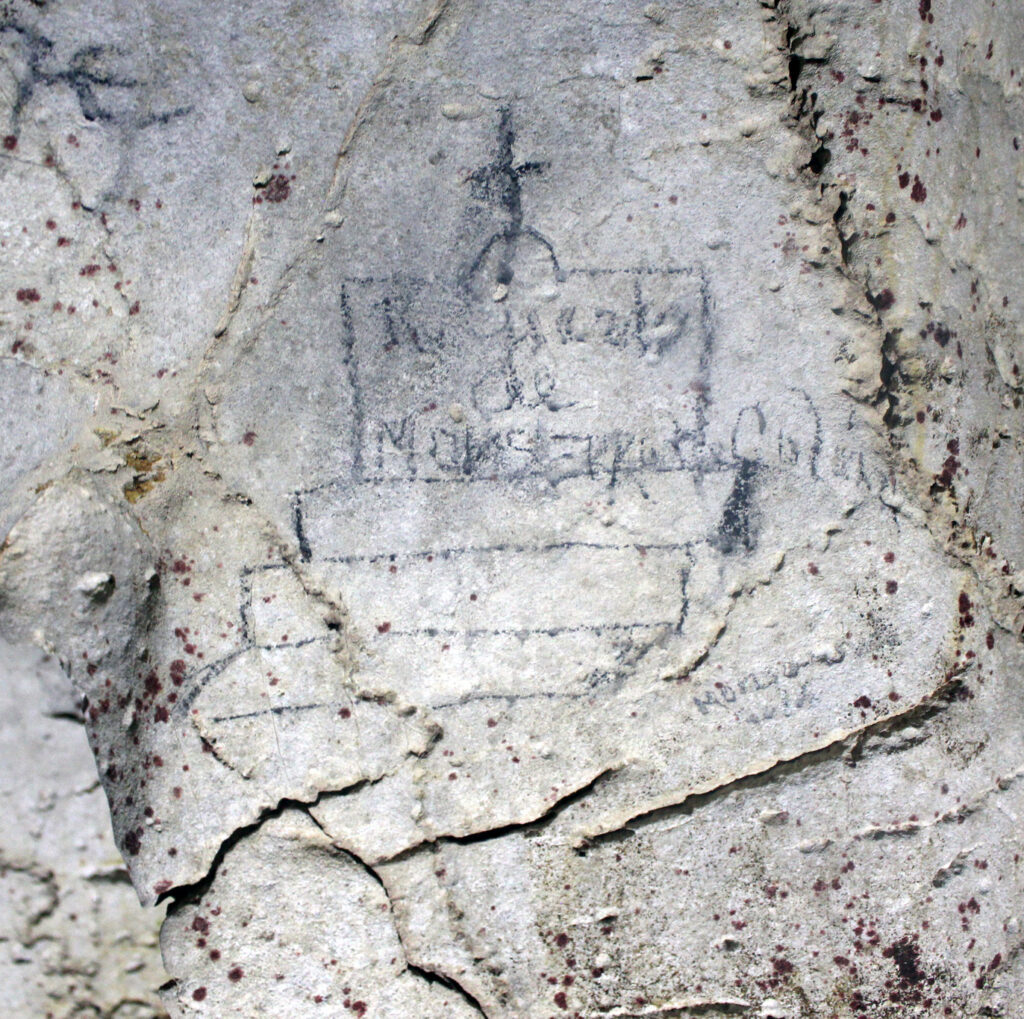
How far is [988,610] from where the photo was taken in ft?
4.70

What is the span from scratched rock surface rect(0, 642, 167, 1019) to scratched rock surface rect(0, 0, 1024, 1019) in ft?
0.17

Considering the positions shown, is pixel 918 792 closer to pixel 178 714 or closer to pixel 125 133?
pixel 178 714

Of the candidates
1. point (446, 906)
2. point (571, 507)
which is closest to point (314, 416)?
point (571, 507)

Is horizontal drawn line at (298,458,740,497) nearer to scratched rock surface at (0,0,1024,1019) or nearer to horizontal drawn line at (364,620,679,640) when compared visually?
scratched rock surface at (0,0,1024,1019)

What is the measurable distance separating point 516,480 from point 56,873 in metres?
0.74

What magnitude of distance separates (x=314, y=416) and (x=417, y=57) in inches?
19.0

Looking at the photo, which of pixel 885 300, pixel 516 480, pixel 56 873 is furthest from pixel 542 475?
pixel 56 873

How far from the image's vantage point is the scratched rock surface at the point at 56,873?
1.22 metres

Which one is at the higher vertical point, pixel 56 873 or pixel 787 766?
pixel 787 766

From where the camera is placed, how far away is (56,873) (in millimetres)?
1246

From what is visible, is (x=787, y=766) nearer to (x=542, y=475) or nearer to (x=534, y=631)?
(x=534, y=631)

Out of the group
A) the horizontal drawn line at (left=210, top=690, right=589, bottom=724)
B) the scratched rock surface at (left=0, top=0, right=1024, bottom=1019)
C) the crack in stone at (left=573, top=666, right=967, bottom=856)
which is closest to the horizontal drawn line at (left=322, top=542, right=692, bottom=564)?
the scratched rock surface at (left=0, top=0, right=1024, bottom=1019)

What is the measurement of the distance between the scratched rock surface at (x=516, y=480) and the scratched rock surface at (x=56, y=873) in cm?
5

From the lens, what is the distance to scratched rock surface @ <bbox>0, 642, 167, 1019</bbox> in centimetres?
122
